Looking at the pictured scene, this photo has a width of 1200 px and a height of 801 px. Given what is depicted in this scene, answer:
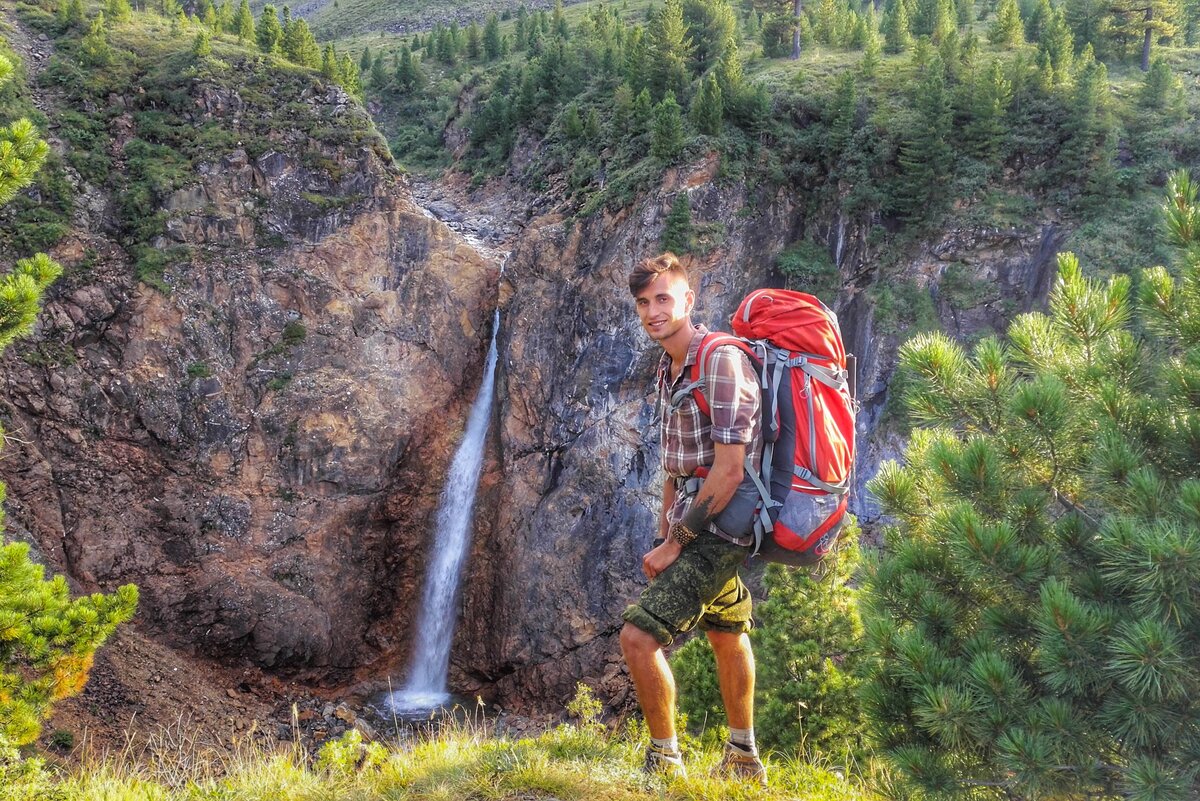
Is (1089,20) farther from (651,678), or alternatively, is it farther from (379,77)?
(651,678)

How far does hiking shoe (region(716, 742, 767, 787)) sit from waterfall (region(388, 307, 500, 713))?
16.3 metres

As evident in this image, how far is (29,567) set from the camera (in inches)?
243

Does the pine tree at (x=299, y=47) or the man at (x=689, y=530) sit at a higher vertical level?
the pine tree at (x=299, y=47)

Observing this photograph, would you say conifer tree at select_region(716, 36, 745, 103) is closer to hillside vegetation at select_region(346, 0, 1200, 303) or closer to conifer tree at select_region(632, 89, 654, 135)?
hillside vegetation at select_region(346, 0, 1200, 303)

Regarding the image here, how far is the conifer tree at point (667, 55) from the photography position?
80.7 ft

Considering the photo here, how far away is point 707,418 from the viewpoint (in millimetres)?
3904

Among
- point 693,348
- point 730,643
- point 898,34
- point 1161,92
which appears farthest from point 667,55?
point 730,643

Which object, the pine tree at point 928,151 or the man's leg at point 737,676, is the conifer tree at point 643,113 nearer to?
the pine tree at point 928,151

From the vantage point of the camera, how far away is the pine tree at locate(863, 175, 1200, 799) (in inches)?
127

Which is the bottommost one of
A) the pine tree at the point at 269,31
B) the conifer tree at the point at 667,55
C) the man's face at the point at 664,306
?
the man's face at the point at 664,306

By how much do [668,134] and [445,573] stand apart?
44.0 feet

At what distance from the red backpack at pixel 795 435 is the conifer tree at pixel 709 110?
18447mm

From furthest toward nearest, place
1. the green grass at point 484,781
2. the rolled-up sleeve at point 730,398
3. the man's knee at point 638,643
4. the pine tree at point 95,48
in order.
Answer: the pine tree at point 95,48 < the green grass at point 484,781 < the man's knee at point 638,643 < the rolled-up sleeve at point 730,398

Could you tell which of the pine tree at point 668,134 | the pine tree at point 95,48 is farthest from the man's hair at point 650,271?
the pine tree at point 95,48
